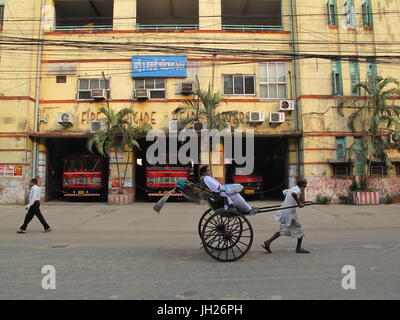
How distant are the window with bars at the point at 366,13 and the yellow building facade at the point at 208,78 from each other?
0.07 metres

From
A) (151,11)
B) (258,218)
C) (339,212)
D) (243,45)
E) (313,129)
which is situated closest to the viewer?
(258,218)

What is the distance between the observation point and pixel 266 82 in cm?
1772

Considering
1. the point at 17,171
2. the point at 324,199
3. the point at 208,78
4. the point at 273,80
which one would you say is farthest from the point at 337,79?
the point at 17,171

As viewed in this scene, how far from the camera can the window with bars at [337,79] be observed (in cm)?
1688

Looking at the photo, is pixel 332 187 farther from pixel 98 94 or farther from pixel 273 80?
pixel 98 94

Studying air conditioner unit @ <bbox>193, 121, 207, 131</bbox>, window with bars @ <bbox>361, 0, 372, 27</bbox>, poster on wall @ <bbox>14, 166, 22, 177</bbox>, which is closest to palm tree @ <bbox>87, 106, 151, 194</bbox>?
air conditioner unit @ <bbox>193, 121, 207, 131</bbox>

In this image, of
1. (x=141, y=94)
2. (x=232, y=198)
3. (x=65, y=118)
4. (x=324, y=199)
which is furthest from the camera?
(x=141, y=94)

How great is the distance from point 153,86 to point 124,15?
4500 mm

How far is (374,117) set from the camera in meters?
15.3

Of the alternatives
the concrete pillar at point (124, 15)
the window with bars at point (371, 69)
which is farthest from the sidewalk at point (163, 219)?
the concrete pillar at point (124, 15)
